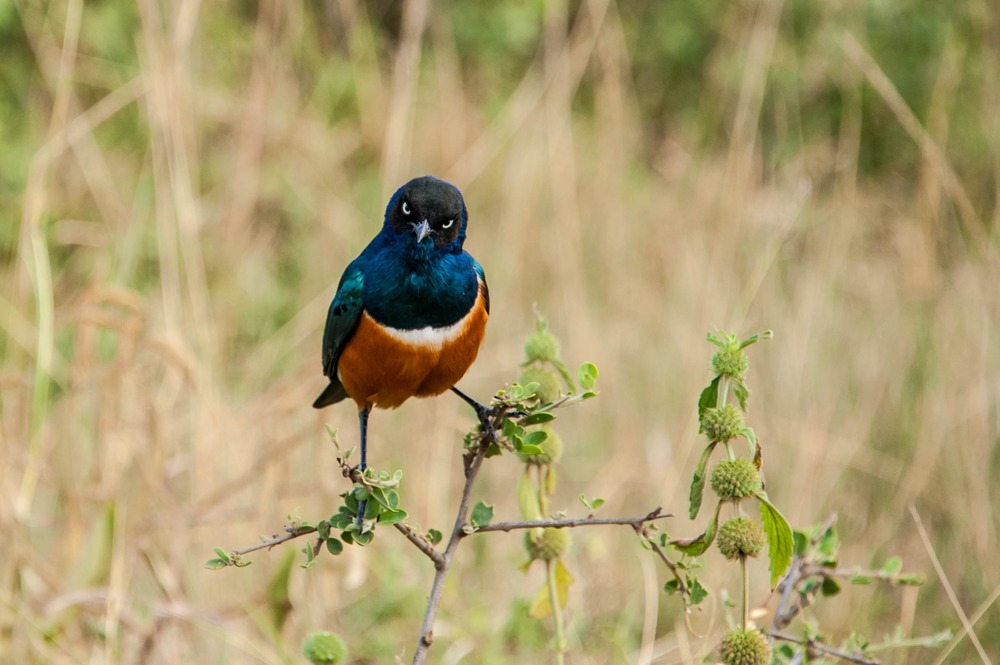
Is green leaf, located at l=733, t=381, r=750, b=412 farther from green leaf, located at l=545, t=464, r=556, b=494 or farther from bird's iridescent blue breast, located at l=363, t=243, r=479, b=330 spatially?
bird's iridescent blue breast, located at l=363, t=243, r=479, b=330

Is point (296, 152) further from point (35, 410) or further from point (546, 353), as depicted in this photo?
point (546, 353)

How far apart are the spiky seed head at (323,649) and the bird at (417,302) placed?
17.4 inches

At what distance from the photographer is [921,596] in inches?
146

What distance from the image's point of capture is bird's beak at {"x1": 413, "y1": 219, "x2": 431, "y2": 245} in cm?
231

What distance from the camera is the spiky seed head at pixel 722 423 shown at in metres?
1.62

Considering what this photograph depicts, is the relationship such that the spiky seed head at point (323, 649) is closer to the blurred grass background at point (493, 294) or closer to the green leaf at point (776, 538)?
the blurred grass background at point (493, 294)

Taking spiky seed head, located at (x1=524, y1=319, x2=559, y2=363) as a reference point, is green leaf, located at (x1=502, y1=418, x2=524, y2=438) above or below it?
below

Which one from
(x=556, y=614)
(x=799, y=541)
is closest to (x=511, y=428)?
(x=556, y=614)

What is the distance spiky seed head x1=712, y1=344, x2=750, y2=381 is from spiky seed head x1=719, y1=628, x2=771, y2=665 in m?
0.37

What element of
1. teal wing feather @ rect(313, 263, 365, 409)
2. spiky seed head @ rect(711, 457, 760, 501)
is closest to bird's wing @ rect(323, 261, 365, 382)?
teal wing feather @ rect(313, 263, 365, 409)

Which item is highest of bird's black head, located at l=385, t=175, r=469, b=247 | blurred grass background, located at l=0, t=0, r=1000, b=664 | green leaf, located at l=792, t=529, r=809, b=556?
blurred grass background, located at l=0, t=0, r=1000, b=664

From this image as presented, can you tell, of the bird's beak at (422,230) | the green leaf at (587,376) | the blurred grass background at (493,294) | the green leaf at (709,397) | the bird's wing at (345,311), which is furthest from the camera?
the blurred grass background at (493,294)

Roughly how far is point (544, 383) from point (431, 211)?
1.76 ft

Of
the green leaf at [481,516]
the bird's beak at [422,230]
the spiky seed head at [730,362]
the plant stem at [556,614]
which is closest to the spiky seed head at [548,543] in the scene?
the plant stem at [556,614]
